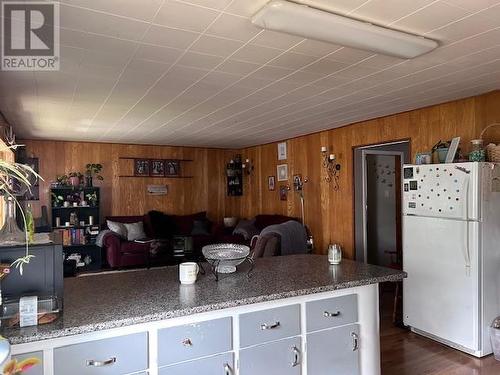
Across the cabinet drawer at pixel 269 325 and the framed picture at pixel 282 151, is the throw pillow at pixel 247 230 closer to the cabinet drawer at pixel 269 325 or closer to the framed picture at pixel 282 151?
the framed picture at pixel 282 151

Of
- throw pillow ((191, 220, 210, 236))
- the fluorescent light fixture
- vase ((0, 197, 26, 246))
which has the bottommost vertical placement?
throw pillow ((191, 220, 210, 236))

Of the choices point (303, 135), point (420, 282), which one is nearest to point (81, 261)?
point (303, 135)

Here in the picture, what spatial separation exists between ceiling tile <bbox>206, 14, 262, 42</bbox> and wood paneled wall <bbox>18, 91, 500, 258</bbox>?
264 cm

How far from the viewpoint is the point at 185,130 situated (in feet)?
18.0

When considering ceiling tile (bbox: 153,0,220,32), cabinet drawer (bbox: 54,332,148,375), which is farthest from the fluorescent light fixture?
cabinet drawer (bbox: 54,332,148,375)

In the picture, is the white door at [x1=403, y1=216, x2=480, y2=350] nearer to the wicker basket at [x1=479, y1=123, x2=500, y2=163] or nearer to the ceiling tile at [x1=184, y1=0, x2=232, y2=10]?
the wicker basket at [x1=479, y1=123, x2=500, y2=163]

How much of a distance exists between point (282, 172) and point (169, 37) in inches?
182

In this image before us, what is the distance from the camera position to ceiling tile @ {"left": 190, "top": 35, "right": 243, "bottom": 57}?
2250 millimetres

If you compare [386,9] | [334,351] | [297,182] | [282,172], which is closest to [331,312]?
[334,351]

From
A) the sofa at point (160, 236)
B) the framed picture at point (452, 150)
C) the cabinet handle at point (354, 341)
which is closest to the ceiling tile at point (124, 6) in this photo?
the cabinet handle at point (354, 341)

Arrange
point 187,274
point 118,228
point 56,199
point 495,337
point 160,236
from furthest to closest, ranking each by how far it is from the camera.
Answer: point 160,236, point 118,228, point 56,199, point 495,337, point 187,274

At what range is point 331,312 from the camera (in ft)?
6.50

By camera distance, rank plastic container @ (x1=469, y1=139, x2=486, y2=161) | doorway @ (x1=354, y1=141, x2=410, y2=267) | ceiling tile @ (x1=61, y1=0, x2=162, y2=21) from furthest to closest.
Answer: doorway @ (x1=354, y1=141, x2=410, y2=267) < plastic container @ (x1=469, y1=139, x2=486, y2=161) < ceiling tile @ (x1=61, y1=0, x2=162, y2=21)

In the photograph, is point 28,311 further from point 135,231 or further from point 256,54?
point 135,231
